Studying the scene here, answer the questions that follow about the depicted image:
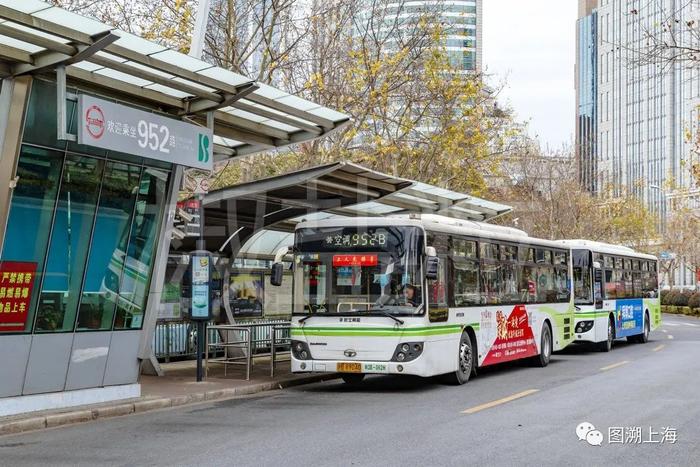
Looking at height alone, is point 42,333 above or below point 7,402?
above

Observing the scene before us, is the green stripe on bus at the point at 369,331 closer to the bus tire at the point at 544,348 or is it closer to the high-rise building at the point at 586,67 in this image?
the bus tire at the point at 544,348

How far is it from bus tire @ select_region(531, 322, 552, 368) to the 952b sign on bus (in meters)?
10.2

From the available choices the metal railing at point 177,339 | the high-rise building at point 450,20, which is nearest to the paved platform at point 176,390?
the metal railing at point 177,339

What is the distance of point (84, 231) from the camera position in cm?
1300

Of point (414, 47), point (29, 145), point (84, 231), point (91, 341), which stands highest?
point (414, 47)

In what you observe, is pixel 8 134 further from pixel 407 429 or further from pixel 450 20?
pixel 450 20

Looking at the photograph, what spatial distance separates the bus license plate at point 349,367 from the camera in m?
15.2

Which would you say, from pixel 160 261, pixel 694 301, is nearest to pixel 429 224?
pixel 160 261

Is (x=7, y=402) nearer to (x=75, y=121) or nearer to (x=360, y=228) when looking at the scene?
(x=75, y=121)

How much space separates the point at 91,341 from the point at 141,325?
1124mm

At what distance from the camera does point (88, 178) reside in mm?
12961

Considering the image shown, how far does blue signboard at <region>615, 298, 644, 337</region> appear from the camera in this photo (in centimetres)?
2747

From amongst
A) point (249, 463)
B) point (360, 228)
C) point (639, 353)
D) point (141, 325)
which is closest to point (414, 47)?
point (639, 353)

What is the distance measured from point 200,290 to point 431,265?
13.2ft
